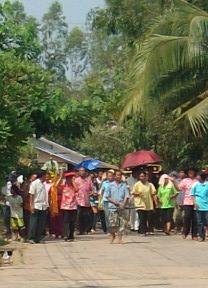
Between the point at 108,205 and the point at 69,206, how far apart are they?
1012 mm

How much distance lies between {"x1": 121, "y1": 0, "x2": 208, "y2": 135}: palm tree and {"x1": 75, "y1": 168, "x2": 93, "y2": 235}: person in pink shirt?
7.36ft

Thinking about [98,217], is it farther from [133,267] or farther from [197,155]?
[133,267]

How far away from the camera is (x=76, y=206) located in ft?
66.0

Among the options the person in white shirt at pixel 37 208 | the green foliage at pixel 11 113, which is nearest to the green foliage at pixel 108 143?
the person in white shirt at pixel 37 208

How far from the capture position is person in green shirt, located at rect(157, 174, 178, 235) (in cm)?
2139

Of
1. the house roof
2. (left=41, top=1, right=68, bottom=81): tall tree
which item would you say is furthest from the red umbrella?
(left=41, top=1, right=68, bottom=81): tall tree

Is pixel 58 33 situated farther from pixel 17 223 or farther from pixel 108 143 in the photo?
pixel 17 223

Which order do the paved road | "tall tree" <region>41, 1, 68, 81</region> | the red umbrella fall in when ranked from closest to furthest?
the paved road < the red umbrella < "tall tree" <region>41, 1, 68, 81</region>

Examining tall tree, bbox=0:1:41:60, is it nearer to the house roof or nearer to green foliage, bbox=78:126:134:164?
green foliage, bbox=78:126:134:164

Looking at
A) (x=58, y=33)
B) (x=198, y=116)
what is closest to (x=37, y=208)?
(x=198, y=116)

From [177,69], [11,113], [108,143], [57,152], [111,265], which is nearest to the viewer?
[11,113]

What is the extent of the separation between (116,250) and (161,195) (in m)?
4.47

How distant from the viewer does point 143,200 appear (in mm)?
21250

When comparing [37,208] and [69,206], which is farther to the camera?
[69,206]
